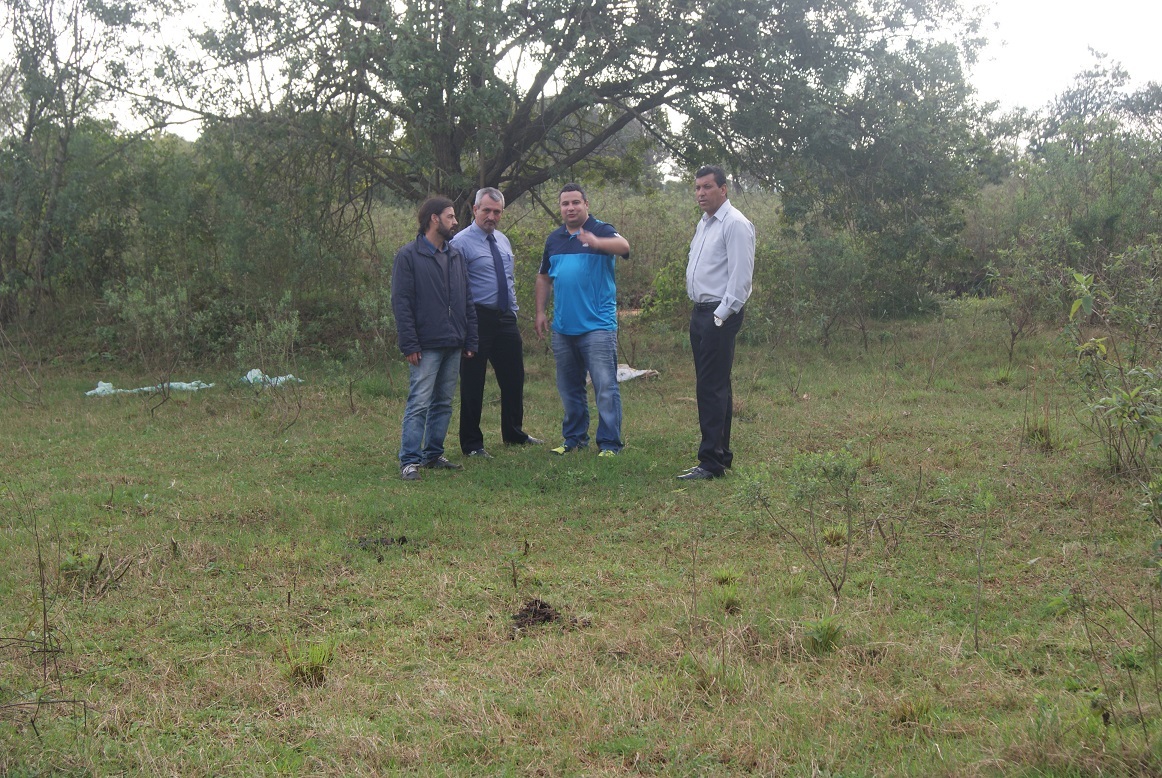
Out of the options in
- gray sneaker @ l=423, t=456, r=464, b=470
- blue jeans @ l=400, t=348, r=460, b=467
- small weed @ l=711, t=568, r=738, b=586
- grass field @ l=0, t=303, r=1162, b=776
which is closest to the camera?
grass field @ l=0, t=303, r=1162, b=776

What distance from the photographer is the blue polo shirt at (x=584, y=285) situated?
6855 mm

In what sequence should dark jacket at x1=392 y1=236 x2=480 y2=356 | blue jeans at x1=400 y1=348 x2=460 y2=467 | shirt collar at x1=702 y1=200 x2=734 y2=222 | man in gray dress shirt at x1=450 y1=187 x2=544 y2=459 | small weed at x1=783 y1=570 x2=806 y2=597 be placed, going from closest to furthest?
1. small weed at x1=783 y1=570 x2=806 y2=597
2. shirt collar at x1=702 y1=200 x2=734 y2=222
3. dark jacket at x1=392 y1=236 x2=480 y2=356
4. blue jeans at x1=400 y1=348 x2=460 y2=467
5. man in gray dress shirt at x1=450 y1=187 x2=544 y2=459

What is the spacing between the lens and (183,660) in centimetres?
357

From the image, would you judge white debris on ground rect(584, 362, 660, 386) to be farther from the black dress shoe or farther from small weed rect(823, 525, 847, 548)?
small weed rect(823, 525, 847, 548)

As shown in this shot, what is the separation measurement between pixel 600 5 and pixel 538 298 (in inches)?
214

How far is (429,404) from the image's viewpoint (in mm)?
6688

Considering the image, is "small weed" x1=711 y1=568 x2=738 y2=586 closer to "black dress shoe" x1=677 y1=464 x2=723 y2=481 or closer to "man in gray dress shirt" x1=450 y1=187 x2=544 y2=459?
"black dress shoe" x1=677 y1=464 x2=723 y2=481

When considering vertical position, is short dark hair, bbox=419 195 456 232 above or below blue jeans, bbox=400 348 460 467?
above

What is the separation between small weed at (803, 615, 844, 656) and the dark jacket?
3693mm

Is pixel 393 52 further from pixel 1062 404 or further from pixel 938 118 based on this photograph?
pixel 1062 404

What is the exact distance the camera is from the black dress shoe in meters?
6.20

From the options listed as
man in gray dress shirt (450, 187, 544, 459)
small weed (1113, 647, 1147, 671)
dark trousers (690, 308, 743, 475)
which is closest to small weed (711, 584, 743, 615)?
small weed (1113, 647, 1147, 671)

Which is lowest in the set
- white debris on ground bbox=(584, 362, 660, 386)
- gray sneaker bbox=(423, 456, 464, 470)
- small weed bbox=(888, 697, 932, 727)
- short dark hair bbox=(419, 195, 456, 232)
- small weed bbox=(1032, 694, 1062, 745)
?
small weed bbox=(888, 697, 932, 727)

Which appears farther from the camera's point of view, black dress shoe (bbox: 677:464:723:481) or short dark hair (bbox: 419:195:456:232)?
short dark hair (bbox: 419:195:456:232)
